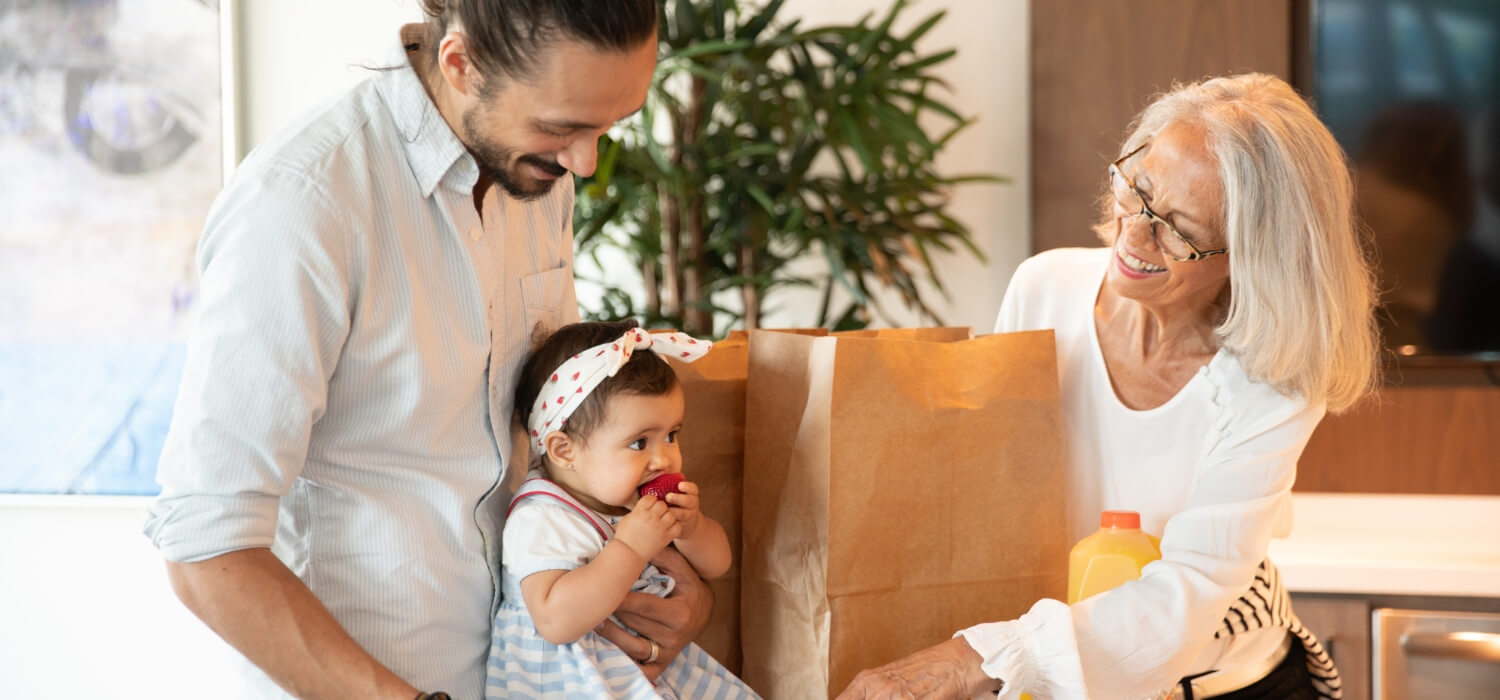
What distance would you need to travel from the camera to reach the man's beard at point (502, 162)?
39.7 inches

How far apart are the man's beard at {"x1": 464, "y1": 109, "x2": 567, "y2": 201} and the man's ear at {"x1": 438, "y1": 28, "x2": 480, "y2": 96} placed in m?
0.02

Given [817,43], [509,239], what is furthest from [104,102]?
[509,239]

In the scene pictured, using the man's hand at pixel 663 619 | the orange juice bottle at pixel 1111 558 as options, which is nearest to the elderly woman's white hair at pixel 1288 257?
the orange juice bottle at pixel 1111 558

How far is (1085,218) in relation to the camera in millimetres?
2469

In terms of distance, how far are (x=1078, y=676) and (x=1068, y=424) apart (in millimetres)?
369

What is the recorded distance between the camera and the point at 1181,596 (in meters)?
1.25

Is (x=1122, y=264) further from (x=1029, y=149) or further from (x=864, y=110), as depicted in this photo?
(x=1029, y=149)

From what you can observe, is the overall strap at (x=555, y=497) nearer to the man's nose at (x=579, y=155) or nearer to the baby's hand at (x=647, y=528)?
the baby's hand at (x=647, y=528)

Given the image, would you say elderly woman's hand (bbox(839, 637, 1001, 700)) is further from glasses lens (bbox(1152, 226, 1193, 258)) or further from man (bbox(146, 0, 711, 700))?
glasses lens (bbox(1152, 226, 1193, 258))

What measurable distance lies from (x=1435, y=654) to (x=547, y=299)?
164cm

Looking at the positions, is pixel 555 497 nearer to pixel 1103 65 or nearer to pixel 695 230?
pixel 695 230

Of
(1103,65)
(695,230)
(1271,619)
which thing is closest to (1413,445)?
(1103,65)

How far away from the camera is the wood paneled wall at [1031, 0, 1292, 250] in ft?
7.75

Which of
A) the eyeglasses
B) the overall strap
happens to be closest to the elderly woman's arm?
the eyeglasses
